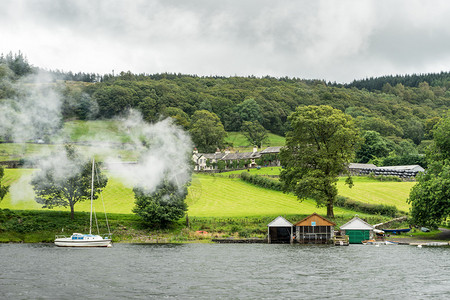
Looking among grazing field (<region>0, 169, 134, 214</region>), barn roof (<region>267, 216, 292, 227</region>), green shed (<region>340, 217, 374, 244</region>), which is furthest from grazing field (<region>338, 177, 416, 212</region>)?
grazing field (<region>0, 169, 134, 214</region>)

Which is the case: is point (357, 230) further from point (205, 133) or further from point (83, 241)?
point (205, 133)

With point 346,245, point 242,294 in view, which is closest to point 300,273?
point 242,294

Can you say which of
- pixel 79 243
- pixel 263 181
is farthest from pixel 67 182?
pixel 263 181

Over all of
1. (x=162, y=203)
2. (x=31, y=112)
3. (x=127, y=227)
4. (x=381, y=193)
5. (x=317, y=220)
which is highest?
(x=31, y=112)

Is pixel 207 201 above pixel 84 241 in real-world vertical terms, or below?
above

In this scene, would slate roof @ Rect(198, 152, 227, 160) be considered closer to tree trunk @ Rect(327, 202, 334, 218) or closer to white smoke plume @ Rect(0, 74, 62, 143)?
white smoke plume @ Rect(0, 74, 62, 143)

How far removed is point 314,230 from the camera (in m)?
72.6

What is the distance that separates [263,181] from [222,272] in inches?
2579

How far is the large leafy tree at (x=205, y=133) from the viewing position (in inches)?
7199

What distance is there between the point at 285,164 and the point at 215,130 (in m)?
108

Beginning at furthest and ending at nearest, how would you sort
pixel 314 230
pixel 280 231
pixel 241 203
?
1. pixel 241 203
2. pixel 314 230
3. pixel 280 231

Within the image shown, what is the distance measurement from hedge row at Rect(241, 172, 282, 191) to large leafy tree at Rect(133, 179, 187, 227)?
109ft

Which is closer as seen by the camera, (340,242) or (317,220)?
(340,242)

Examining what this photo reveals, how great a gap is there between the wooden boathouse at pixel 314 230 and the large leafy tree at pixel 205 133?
111m
